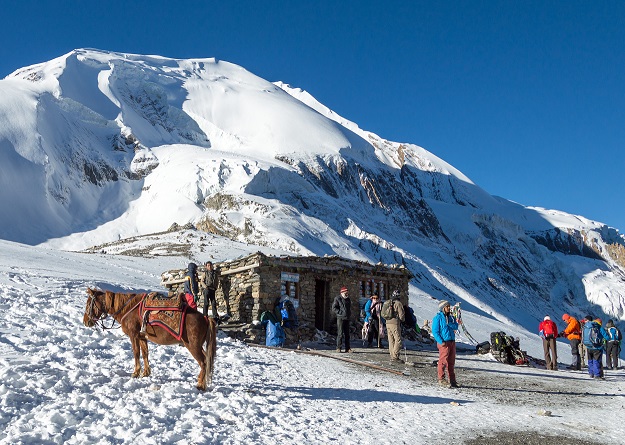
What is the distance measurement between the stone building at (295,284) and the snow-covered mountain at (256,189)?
2261 cm

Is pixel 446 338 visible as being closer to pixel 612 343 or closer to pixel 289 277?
pixel 289 277

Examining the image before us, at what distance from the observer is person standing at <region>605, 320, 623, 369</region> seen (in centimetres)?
1911

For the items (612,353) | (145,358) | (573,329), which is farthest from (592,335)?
(145,358)

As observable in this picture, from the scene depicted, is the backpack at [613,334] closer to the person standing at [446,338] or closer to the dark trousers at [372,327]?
the dark trousers at [372,327]

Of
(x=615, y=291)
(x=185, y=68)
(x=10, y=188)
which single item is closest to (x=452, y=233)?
(x=615, y=291)

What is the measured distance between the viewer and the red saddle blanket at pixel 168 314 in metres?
9.73

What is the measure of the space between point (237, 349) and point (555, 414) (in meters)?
7.42

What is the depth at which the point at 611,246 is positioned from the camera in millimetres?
158875

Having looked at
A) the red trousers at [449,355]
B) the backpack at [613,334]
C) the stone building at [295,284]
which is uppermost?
the stone building at [295,284]

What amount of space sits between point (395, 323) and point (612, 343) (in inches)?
346

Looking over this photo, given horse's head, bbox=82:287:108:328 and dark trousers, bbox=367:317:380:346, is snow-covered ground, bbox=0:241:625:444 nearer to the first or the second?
horse's head, bbox=82:287:108:328

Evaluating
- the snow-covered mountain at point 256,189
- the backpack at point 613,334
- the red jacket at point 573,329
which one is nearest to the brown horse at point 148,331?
the red jacket at point 573,329

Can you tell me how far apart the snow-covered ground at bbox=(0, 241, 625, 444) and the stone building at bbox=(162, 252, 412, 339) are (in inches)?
208

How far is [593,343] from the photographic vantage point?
54.1ft
